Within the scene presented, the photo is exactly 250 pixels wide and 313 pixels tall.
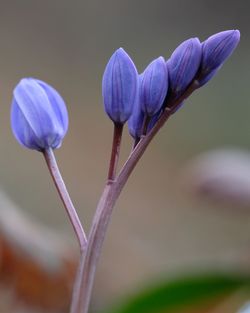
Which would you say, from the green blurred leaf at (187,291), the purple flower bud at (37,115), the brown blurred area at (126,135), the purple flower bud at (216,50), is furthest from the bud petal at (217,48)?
the brown blurred area at (126,135)

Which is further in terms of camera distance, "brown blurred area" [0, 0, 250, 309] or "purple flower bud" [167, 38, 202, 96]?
"brown blurred area" [0, 0, 250, 309]

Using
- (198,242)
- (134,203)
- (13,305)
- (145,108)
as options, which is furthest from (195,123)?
(145,108)

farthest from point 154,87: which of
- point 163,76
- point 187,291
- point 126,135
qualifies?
point 126,135

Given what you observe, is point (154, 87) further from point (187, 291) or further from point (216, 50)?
point (187, 291)

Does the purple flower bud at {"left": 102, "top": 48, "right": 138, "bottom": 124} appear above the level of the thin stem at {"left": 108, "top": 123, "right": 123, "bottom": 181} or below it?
above

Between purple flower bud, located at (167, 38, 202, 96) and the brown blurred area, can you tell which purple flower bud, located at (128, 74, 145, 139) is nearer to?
purple flower bud, located at (167, 38, 202, 96)

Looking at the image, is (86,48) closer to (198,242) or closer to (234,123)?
(234,123)

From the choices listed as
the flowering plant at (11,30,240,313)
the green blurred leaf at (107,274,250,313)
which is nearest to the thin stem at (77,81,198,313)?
the flowering plant at (11,30,240,313)
